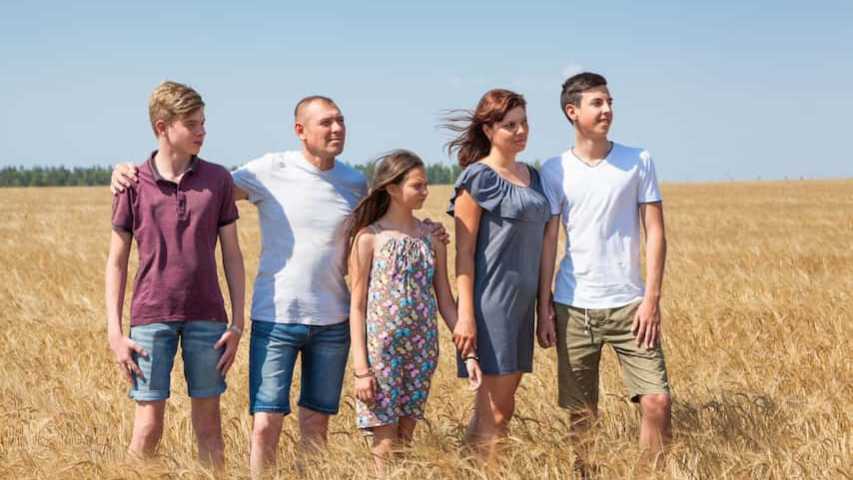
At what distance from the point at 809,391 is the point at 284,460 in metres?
2.84

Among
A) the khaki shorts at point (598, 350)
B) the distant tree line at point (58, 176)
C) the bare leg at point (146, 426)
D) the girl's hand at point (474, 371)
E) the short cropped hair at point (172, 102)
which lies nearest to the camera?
the short cropped hair at point (172, 102)

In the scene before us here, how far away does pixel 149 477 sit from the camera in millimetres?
3303

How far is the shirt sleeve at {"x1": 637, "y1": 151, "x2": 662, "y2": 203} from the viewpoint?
3.63m

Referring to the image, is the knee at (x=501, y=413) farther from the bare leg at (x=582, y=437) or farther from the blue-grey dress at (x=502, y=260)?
the bare leg at (x=582, y=437)

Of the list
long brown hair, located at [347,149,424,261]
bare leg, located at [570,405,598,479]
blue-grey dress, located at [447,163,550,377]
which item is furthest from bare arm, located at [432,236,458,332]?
bare leg, located at [570,405,598,479]

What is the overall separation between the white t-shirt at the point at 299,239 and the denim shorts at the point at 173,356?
0.79 ft

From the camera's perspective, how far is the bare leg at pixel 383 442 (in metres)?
3.43

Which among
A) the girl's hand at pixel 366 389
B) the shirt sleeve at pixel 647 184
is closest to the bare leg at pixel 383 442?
the girl's hand at pixel 366 389

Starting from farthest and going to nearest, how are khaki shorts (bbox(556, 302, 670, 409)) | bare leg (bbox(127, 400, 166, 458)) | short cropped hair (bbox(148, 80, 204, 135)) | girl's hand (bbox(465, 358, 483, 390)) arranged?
khaki shorts (bbox(556, 302, 670, 409)) → girl's hand (bbox(465, 358, 483, 390)) → bare leg (bbox(127, 400, 166, 458)) → short cropped hair (bbox(148, 80, 204, 135))

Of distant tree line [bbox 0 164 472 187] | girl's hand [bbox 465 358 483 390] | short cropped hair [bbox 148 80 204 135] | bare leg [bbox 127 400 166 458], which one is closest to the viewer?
short cropped hair [bbox 148 80 204 135]

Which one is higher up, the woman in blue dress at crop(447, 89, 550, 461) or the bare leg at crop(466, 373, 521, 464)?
the woman in blue dress at crop(447, 89, 550, 461)

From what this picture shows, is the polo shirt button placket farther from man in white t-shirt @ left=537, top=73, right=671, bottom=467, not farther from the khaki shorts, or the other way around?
the khaki shorts

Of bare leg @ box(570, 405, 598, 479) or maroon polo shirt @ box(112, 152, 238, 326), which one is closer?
maroon polo shirt @ box(112, 152, 238, 326)

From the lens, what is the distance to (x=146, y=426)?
3426 mm
